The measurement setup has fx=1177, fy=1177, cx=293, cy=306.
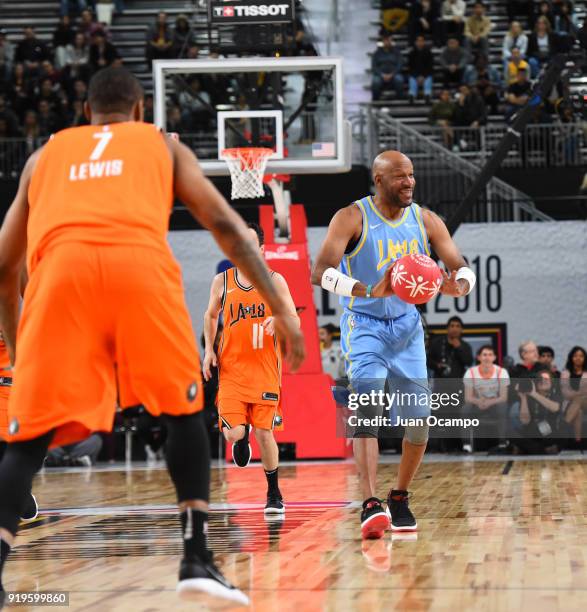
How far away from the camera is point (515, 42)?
19.7 metres

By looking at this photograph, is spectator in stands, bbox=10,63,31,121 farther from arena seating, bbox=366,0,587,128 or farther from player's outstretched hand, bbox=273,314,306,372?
player's outstretched hand, bbox=273,314,306,372

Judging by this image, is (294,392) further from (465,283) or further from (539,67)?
(539,67)

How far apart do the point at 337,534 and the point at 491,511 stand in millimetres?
1512

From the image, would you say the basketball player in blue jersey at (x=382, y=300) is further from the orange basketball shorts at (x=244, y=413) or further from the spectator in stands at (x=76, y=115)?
the spectator in stands at (x=76, y=115)

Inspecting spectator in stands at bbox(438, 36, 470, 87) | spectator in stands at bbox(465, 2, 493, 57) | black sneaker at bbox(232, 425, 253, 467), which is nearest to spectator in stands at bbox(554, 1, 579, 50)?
spectator in stands at bbox(465, 2, 493, 57)

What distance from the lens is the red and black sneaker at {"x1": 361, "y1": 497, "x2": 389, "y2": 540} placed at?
598 cm

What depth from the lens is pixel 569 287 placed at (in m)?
16.6

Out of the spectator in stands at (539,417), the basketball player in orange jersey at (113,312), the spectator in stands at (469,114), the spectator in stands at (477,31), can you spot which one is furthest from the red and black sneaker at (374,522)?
the spectator in stands at (477,31)

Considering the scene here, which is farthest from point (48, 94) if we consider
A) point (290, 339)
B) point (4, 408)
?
point (290, 339)

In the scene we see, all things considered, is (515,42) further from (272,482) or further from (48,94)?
(272,482)

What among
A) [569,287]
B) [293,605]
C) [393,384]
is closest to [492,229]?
[569,287]

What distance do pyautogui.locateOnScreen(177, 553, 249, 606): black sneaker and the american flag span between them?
8.81m

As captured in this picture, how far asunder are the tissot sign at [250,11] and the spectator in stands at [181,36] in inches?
297

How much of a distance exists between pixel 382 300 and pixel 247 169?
5.68 m
